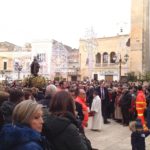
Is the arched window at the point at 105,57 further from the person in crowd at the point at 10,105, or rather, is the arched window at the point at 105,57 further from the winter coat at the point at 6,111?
the winter coat at the point at 6,111

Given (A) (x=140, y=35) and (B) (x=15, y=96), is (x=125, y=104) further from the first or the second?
(A) (x=140, y=35)

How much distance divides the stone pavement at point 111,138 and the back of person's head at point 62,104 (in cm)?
621

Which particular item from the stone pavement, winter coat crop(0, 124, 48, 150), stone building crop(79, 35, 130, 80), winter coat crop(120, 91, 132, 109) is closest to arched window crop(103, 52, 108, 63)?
stone building crop(79, 35, 130, 80)

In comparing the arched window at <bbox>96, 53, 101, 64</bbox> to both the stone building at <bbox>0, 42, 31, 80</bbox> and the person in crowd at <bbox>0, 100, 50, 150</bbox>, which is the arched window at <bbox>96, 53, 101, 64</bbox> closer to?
the stone building at <bbox>0, 42, 31, 80</bbox>

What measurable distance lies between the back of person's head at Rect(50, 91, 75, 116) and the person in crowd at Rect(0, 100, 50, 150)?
831 mm

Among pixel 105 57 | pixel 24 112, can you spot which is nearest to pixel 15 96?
pixel 24 112

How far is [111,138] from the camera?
11.6m

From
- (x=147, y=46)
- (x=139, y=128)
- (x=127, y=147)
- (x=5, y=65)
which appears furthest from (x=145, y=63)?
(x=5, y=65)

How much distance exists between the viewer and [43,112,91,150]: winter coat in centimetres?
364

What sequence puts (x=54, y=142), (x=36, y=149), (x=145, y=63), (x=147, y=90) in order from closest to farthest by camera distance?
(x=36, y=149), (x=54, y=142), (x=147, y=90), (x=145, y=63)

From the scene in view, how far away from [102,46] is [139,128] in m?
51.7

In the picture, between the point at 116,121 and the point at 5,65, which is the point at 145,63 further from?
the point at 5,65

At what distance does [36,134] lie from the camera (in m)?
2.94

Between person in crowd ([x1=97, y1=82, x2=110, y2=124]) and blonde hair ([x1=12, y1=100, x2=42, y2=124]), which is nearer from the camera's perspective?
blonde hair ([x1=12, y1=100, x2=42, y2=124])
